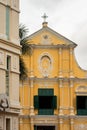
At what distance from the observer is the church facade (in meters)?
24.2

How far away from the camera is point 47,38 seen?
5662 centimetres

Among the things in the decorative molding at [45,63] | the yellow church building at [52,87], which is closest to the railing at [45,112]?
the yellow church building at [52,87]

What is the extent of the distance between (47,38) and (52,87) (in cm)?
523

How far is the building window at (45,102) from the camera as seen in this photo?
55125mm

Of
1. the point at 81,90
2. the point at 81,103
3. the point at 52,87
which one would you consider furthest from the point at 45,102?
the point at 81,90

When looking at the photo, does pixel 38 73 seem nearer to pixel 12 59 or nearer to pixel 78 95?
pixel 78 95

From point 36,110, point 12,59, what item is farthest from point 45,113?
point 12,59

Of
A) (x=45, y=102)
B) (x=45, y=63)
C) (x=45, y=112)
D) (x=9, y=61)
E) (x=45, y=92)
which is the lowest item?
(x=45, y=112)

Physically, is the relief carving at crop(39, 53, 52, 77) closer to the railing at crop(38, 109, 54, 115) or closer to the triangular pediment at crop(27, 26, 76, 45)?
the triangular pediment at crop(27, 26, 76, 45)

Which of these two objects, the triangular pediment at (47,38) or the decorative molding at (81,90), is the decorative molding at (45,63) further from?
the decorative molding at (81,90)

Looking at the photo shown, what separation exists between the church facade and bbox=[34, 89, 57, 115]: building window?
97.5ft

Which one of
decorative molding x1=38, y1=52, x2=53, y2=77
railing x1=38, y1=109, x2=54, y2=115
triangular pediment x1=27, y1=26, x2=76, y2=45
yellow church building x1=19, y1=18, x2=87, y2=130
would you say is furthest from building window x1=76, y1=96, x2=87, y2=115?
triangular pediment x1=27, y1=26, x2=76, y2=45

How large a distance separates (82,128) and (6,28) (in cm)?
3123

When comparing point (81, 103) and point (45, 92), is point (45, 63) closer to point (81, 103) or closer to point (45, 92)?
point (45, 92)
